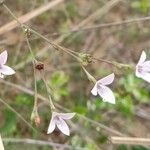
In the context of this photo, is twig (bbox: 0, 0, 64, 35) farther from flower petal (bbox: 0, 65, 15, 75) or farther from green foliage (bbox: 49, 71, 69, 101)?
flower petal (bbox: 0, 65, 15, 75)

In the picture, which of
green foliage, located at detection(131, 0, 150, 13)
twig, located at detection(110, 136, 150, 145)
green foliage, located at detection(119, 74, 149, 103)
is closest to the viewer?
twig, located at detection(110, 136, 150, 145)

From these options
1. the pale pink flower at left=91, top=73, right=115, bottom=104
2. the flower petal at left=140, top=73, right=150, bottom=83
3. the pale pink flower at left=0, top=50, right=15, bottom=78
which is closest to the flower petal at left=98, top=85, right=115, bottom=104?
the pale pink flower at left=91, top=73, right=115, bottom=104

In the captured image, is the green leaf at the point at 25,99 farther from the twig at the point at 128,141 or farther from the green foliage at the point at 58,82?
the twig at the point at 128,141

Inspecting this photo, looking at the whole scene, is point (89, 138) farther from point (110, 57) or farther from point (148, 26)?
point (148, 26)

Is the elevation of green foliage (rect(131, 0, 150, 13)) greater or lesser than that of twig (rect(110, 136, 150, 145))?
greater

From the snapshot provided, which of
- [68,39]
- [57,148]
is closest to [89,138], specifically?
[57,148]

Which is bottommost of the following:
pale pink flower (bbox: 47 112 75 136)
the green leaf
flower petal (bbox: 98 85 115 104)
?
pale pink flower (bbox: 47 112 75 136)

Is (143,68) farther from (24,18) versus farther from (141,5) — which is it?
(141,5)
